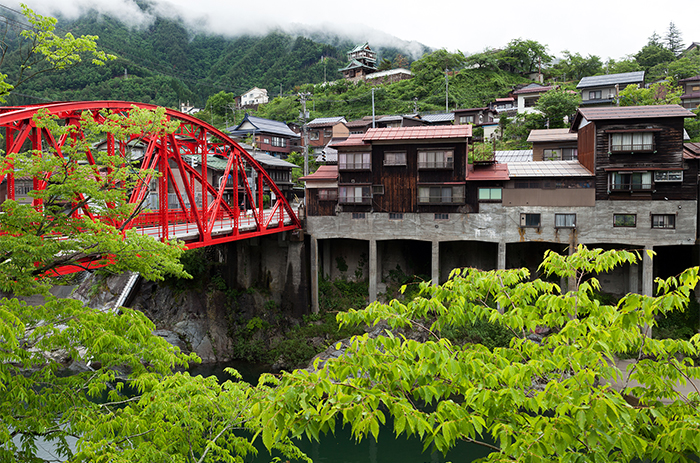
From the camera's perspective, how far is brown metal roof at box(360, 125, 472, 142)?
25922mm

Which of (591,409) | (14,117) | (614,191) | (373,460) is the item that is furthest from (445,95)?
(591,409)

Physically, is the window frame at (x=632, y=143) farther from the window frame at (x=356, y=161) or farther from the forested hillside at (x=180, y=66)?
the forested hillside at (x=180, y=66)

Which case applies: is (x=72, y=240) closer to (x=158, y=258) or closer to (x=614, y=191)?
(x=158, y=258)

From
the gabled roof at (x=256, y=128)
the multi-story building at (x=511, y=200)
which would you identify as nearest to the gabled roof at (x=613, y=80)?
the multi-story building at (x=511, y=200)

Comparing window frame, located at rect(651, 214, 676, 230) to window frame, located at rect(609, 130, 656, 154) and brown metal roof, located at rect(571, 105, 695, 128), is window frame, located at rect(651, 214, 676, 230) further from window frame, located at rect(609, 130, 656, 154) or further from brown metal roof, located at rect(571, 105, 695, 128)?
brown metal roof, located at rect(571, 105, 695, 128)

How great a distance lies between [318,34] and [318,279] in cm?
13512

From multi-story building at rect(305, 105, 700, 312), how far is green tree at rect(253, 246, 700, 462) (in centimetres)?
2099

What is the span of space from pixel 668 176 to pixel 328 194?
18.8 m

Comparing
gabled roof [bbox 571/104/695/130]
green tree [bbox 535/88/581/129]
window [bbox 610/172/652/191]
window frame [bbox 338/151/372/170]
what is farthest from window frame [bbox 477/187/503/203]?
green tree [bbox 535/88/581/129]

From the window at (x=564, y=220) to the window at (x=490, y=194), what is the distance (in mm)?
3313

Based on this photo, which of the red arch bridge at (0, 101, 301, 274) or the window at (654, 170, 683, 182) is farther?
the window at (654, 170, 683, 182)

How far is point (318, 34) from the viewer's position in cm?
14662

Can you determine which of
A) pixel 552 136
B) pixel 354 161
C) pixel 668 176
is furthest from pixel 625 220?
pixel 354 161

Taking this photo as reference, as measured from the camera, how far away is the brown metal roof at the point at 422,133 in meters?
25.9
